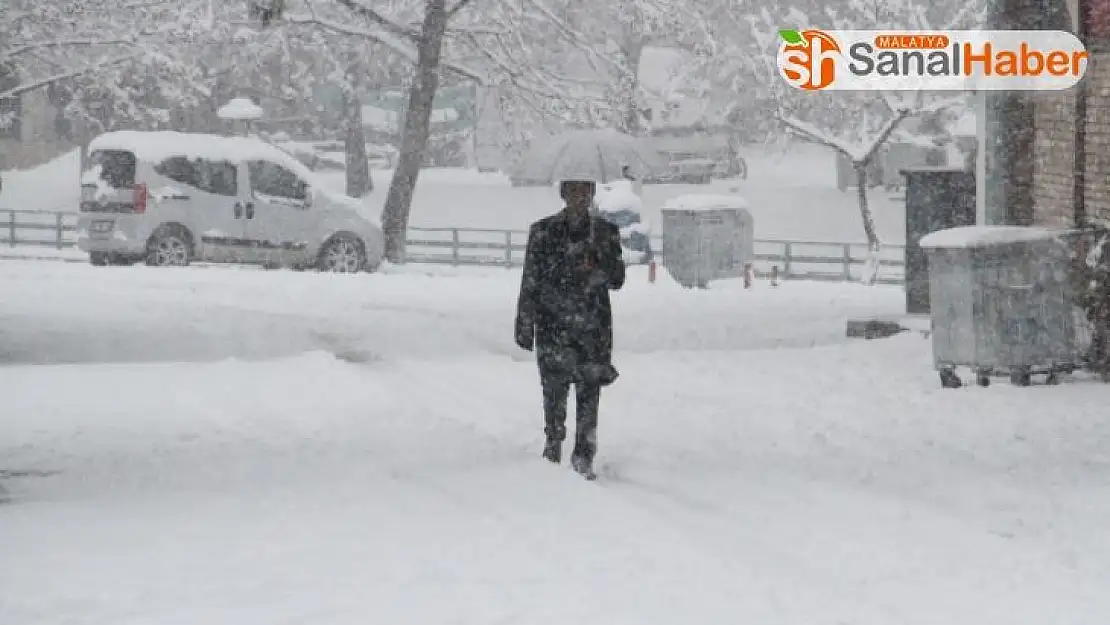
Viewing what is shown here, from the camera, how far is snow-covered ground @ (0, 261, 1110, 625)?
22.4 ft

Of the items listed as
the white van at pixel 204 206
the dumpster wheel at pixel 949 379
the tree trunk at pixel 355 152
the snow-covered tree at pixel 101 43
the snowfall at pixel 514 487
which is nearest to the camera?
the snowfall at pixel 514 487

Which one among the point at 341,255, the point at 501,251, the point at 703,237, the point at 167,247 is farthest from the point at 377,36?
the point at 501,251

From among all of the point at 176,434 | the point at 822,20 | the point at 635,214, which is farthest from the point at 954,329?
the point at 822,20

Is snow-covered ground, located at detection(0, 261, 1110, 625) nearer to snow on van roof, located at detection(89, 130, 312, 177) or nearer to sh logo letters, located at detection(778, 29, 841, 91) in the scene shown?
snow on van roof, located at detection(89, 130, 312, 177)

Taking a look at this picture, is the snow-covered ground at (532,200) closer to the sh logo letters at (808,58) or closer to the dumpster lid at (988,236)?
the sh logo letters at (808,58)

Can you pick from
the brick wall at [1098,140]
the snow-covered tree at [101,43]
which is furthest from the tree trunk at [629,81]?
the brick wall at [1098,140]

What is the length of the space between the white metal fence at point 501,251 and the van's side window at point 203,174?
30.2 ft

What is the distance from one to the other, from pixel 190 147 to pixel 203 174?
509 mm

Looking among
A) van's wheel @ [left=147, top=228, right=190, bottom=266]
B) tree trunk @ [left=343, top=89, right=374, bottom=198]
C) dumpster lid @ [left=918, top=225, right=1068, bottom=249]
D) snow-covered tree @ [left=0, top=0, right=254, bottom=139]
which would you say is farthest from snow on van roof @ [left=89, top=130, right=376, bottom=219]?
tree trunk @ [left=343, top=89, right=374, bottom=198]

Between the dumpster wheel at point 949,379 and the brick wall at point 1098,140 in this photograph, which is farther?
the brick wall at point 1098,140

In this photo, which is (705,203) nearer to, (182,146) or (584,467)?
(182,146)

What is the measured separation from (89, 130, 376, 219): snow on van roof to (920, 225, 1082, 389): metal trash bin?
15.2m

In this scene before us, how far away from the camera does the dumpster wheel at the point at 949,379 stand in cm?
1395

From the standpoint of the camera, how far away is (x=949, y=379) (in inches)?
551
